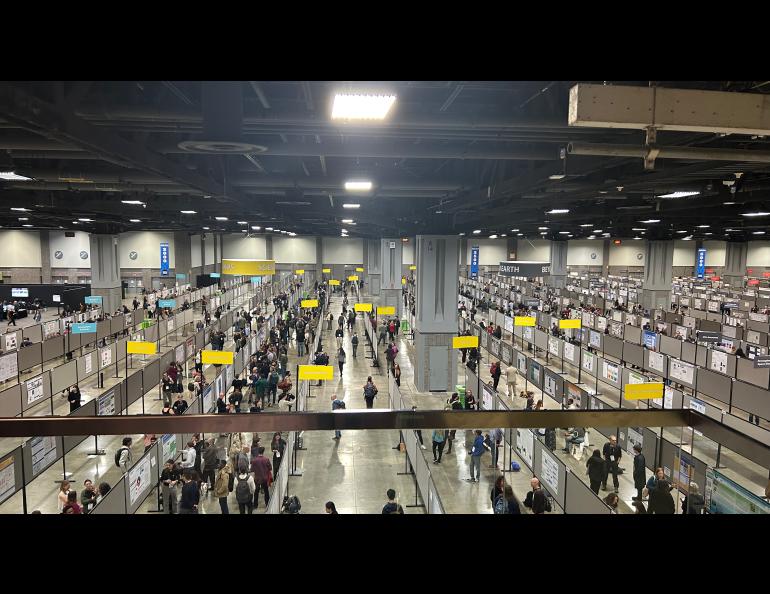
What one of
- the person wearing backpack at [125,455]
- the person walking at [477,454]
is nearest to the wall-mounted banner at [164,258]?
the person wearing backpack at [125,455]

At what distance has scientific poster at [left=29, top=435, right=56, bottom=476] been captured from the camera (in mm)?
9985

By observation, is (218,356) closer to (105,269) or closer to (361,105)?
(361,105)

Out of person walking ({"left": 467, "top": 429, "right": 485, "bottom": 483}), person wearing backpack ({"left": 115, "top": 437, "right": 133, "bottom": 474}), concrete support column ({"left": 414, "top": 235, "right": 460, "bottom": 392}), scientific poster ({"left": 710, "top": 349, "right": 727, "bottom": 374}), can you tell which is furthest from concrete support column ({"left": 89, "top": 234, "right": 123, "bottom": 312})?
scientific poster ({"left": 710, "top": 349, "right": 727, "bottom": 374})

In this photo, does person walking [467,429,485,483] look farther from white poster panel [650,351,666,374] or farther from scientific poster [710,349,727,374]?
scientific poster [710,349,727,374]

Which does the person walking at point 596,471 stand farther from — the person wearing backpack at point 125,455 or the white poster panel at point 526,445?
the person wearing backpack at point 125,455

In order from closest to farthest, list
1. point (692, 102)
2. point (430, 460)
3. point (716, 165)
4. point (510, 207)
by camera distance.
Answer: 1. point (692, 102)
2. point (716, 165)
3. point (430, 460)
4. point (510, 207)

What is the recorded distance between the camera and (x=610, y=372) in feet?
56.9

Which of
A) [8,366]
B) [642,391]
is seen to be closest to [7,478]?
[8,366]

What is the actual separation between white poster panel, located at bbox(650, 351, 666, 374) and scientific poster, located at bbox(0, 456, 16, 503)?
17.8 m
